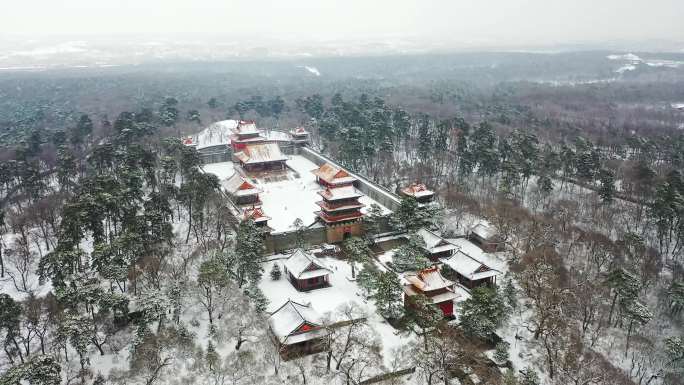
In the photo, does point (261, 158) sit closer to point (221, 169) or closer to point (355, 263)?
point (221, 169)

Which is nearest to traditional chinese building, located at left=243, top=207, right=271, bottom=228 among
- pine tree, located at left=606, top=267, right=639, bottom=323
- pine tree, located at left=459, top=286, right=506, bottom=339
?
pine tree, located at left=459, top=286, right=506, bottom=339

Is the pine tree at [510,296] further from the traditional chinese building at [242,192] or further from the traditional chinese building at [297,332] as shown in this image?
the traditional chinese building at [242,192]

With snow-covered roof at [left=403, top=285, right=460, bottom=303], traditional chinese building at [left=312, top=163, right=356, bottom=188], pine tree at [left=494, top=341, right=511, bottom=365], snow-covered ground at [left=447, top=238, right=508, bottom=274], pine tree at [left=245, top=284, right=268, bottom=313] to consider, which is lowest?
snow-covered ground at [left=447, top=238, right=508, bottom=274]

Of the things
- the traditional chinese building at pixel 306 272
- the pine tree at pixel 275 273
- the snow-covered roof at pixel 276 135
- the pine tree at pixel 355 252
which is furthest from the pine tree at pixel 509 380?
the snow-covered roof at pixel 276 135

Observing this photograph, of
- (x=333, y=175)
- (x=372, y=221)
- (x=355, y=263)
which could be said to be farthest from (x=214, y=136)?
(x=355, y=263)

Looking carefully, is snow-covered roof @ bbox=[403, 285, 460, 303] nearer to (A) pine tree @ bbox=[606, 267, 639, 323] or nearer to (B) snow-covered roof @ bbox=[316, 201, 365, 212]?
(A) pine tree @ bbox=[606, 267, 639, 323]

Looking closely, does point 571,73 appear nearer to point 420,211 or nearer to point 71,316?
point 420,211
